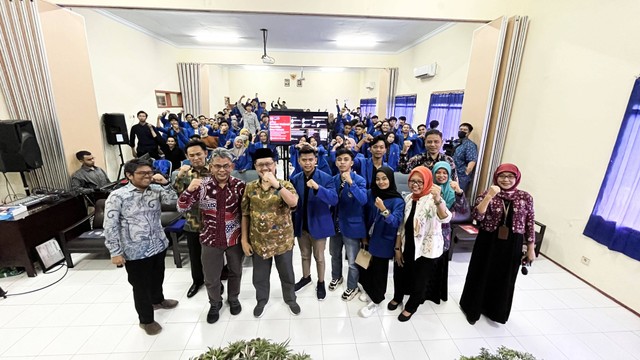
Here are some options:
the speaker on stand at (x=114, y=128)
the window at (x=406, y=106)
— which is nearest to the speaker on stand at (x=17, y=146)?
the speaker on stand at (x=114, y=128)

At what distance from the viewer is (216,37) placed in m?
7.74

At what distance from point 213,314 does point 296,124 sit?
2.73m

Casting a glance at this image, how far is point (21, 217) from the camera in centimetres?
291

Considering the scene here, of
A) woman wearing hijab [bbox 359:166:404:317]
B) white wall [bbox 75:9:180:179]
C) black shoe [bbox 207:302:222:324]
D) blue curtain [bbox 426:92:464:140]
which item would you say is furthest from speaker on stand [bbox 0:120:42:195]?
blue curtain [bbox 426:92:464:140]

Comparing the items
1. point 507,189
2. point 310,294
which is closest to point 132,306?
point 310,294

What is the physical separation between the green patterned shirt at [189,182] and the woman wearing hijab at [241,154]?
61.6 inches

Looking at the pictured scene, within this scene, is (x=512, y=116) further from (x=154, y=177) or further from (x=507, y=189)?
(x=154, y=177)

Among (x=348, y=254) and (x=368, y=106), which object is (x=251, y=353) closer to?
(x=348, y=254)

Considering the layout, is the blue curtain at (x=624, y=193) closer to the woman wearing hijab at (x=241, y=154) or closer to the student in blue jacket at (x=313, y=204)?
the student in blue jacket at (x=313, y=204)

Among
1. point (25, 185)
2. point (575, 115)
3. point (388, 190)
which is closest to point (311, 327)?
point (388, 190)

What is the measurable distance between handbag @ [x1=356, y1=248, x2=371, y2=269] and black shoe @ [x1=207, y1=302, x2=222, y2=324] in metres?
1.35

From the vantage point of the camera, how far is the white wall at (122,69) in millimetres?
5223

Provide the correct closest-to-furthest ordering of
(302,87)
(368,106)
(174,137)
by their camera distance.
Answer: (174,137), (368,106), (302,87)

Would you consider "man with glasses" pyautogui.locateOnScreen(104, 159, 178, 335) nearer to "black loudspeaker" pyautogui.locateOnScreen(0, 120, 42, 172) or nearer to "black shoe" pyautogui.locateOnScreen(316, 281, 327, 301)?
"black shoe" pyautogui.locateOnScreen(316, 281, 327, 301)
